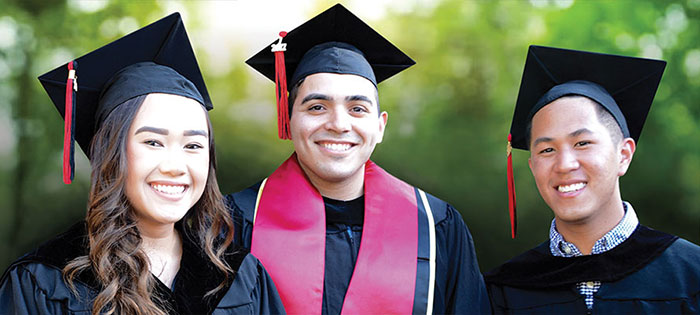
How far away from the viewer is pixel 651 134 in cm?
479

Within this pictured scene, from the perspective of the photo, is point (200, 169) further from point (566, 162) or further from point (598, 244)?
point (598, 244)

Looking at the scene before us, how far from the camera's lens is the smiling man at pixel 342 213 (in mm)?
2680

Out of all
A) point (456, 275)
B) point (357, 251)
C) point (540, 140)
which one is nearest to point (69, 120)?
point (357, 251)

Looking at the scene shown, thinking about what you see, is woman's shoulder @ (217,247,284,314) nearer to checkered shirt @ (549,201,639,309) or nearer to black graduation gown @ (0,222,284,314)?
black graduation gown @ (0,222,284,314)

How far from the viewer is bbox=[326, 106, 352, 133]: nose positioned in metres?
2.64

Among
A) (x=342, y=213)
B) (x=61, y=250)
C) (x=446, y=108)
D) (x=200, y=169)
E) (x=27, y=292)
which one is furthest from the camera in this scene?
(x=446, y=108)

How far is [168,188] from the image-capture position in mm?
2256

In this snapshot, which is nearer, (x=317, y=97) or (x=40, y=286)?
(x=40, y=286)

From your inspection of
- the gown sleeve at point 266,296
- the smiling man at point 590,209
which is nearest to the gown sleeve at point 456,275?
the smiling man at point 590,209

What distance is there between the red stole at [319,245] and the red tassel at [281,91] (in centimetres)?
20

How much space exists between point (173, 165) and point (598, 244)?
1643 mm

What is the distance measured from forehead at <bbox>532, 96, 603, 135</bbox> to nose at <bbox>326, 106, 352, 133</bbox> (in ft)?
2.47

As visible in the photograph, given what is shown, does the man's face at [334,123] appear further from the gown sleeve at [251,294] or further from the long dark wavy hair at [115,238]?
the long dark wavy hair at [115,238]

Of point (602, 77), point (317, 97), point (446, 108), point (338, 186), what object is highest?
point (446, 108)
